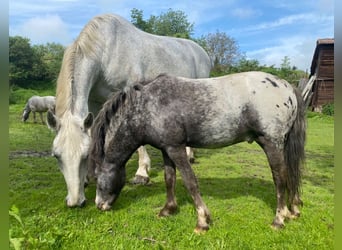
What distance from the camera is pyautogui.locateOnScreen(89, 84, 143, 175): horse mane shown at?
3.93 meters

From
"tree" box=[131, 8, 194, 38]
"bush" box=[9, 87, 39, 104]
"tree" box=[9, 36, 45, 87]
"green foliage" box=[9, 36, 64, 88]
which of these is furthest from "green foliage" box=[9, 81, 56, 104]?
"tree" box=[131, 8, 194, 38]

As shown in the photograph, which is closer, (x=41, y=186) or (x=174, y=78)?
(x=174, y=78)

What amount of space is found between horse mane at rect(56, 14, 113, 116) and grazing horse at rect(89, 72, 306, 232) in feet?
1.94

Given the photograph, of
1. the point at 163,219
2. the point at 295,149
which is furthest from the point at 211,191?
the point at 295,149

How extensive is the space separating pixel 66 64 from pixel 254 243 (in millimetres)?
3547

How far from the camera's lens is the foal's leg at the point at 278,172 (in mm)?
3709

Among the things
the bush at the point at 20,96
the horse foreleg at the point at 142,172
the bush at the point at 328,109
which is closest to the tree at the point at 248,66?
the bush at the point at 328,109

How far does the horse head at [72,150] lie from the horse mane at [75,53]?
24 centimetres

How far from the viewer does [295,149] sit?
4.01m

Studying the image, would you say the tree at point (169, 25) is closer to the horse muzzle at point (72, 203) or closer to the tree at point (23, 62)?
the tree at point (23, 62)

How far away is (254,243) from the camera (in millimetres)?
3316

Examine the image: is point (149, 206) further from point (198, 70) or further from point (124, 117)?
point (198, 70)

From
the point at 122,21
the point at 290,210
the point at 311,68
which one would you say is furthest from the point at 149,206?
the point at 311,68

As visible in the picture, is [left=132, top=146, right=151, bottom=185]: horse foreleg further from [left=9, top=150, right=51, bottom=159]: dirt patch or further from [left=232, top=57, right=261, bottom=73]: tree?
[left=232, top=57, right=261, bottom=73]: tree
